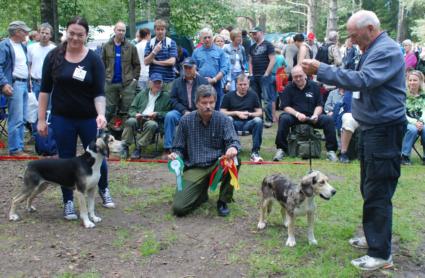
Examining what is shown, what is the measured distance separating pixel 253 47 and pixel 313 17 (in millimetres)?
19585

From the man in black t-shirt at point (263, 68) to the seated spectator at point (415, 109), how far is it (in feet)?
11.6

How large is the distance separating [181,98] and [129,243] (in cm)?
372

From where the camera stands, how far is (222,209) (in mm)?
5414

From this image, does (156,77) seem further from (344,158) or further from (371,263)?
(371,263)

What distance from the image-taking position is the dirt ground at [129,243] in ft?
13.5

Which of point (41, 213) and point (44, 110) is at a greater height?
point (44, 110)

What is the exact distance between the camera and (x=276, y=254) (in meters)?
4.39

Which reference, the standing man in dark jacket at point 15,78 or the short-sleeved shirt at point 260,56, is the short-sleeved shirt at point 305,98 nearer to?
the short-sleeved shirt at point 260,56

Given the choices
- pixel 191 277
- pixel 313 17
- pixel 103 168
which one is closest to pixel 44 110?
pixel 103 168

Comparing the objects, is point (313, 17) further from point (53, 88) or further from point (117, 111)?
point (53, 88)

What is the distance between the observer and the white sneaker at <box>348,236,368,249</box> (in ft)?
14.9

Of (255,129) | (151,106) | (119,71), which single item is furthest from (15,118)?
(255,129)

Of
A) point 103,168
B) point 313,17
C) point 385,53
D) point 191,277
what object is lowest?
point 191,277

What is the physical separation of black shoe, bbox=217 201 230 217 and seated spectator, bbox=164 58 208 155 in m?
2.67
